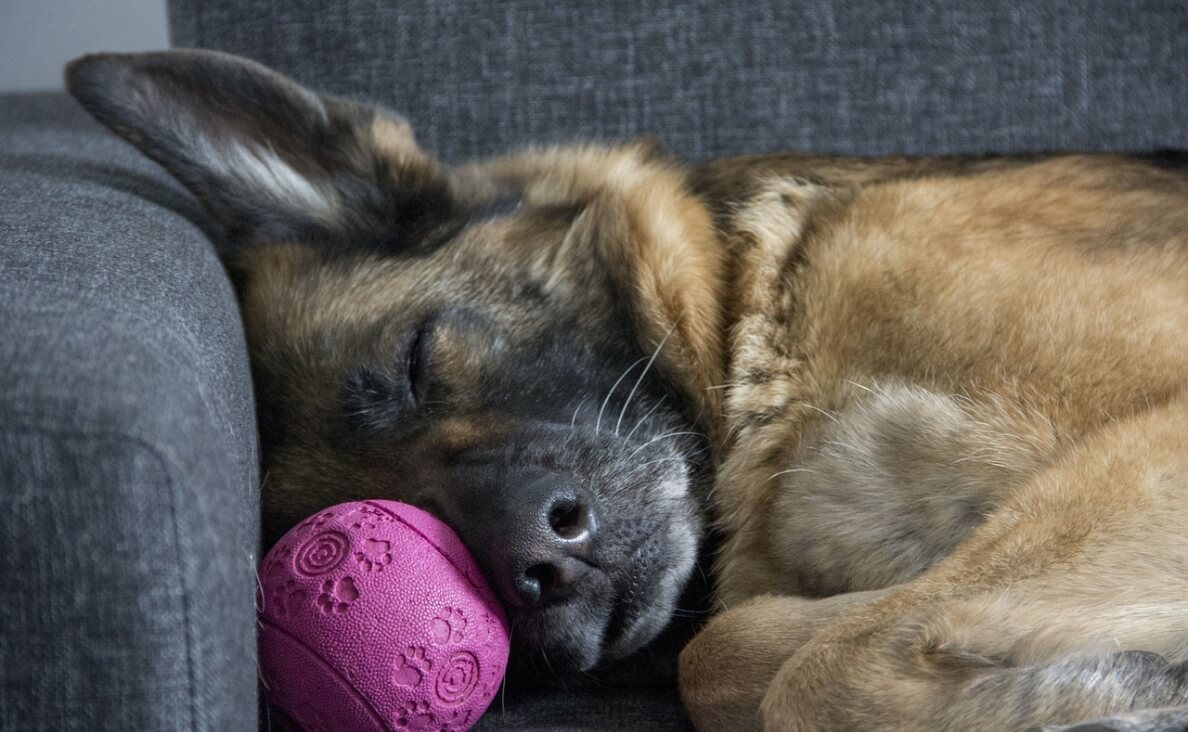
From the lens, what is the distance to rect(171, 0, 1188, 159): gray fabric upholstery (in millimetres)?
2271

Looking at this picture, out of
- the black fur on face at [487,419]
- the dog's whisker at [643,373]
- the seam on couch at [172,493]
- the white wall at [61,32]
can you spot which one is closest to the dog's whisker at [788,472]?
the black fur on face at [487,419]

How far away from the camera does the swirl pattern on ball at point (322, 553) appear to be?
123cm

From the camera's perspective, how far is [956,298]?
1.42 metres

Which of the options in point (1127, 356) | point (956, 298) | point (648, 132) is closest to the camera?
point (1127, 356)

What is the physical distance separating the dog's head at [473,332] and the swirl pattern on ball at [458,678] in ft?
0.37

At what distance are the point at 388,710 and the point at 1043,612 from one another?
2.24 ft

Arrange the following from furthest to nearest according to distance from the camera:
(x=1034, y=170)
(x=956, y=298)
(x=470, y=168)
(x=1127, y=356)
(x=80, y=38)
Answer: (x=80, y=38) < (x=470, y=168) < (x=1034, y=170) < (x=956, y=298) < (x=1127, y=356)

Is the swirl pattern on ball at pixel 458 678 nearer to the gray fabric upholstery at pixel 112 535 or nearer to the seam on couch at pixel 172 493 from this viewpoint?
the gray fabric upholstery at pixel 112 535

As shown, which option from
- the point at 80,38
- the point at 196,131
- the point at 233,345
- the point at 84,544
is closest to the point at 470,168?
the point at 196,131

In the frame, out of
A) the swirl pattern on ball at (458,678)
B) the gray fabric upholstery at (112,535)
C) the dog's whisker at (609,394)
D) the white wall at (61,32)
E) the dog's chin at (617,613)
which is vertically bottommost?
the dog's chin at (617,613)

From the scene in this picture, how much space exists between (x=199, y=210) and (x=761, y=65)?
3.84ft

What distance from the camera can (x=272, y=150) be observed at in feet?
5.84

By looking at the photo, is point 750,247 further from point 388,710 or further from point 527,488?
point 388,710

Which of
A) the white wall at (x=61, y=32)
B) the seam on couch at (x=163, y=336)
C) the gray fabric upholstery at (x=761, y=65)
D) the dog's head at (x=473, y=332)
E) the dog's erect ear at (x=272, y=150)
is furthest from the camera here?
the white wall at (x=61, y=32)
